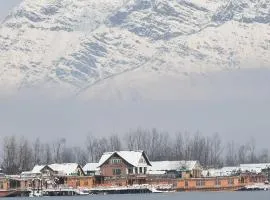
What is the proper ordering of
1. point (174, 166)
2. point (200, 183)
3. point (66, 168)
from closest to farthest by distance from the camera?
point (200, 183)
point (66, 168)
point (174, 166)

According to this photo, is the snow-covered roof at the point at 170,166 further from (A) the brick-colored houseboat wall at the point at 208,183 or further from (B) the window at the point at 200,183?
(B) the window at the point at 200,183

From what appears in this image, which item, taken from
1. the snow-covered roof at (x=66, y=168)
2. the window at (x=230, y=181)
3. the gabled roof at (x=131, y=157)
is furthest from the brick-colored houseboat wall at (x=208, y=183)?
the snow-covered roof at (x=66, y=168)

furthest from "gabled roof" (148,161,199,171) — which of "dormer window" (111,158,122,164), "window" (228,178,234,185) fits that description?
"window" (228,178,234,185)

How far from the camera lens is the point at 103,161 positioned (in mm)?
184375

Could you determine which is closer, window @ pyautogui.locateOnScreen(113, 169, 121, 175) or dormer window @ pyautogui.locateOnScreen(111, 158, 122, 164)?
window @ pyautogui.locateOnScreen(113, 169, 121, 175)

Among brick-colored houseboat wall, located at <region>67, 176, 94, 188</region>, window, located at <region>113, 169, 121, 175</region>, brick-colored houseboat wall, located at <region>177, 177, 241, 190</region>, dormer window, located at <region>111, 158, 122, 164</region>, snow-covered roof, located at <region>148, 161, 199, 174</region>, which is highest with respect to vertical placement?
dormer window, located at <region>111, 158, 122, 164</region>

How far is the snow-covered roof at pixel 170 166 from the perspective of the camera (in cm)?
18300

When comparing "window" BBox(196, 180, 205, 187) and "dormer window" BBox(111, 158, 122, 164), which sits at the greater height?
"dormer window" BBox(111, 158, 122, 164)

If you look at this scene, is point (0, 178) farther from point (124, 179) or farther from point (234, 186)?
point (234, 186)

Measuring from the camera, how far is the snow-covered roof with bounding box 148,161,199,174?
183 m

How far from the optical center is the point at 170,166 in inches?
7298

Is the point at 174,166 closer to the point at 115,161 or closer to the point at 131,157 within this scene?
the point at 131,157

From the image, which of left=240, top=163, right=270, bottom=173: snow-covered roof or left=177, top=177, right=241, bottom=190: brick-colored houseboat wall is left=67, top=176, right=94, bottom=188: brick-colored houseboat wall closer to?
left=177, top=177, right=241, bottom=190: brick-colored houseboat wall

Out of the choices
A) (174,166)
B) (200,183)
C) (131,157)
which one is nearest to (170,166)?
(174,166)
